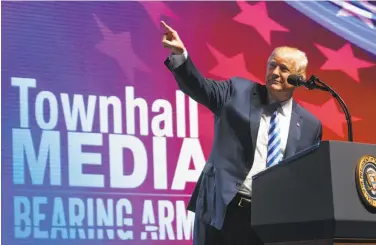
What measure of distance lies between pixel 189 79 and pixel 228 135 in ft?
0.79

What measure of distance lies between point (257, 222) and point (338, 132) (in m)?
1.99

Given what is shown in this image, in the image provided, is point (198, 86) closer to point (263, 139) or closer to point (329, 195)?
point (263, 139)

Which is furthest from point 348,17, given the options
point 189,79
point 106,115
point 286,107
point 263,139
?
point 189,79

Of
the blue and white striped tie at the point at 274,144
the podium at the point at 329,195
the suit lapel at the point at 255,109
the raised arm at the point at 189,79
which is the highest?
the raised arm at the point at 189,79

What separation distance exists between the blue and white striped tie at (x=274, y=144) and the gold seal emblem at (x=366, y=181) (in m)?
0.51

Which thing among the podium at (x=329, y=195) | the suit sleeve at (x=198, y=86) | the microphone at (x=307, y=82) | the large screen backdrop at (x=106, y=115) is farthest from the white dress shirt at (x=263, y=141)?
the large screen backdrop at (x=106, y=115)

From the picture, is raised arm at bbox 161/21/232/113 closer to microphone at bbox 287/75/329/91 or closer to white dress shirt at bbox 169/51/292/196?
white dress shirt at bbox 169/51/292/196

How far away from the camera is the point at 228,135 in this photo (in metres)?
2.28

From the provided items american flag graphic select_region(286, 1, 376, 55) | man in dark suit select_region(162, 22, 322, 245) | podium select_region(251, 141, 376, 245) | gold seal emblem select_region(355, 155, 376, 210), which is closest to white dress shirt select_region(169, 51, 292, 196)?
man in dark suit select_region(162, 22, 322, 245)

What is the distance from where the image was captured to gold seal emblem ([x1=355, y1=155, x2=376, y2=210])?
1691 millimetres

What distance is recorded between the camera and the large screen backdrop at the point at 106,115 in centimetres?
308

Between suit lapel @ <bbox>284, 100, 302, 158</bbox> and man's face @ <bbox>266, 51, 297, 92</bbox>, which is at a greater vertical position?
man's face @ <bbox>266, 51, 297, 92</bbox>

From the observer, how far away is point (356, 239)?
5.56 feet

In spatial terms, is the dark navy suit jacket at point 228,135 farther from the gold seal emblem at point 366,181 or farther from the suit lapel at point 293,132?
the gold seal emblem at point 366,181
